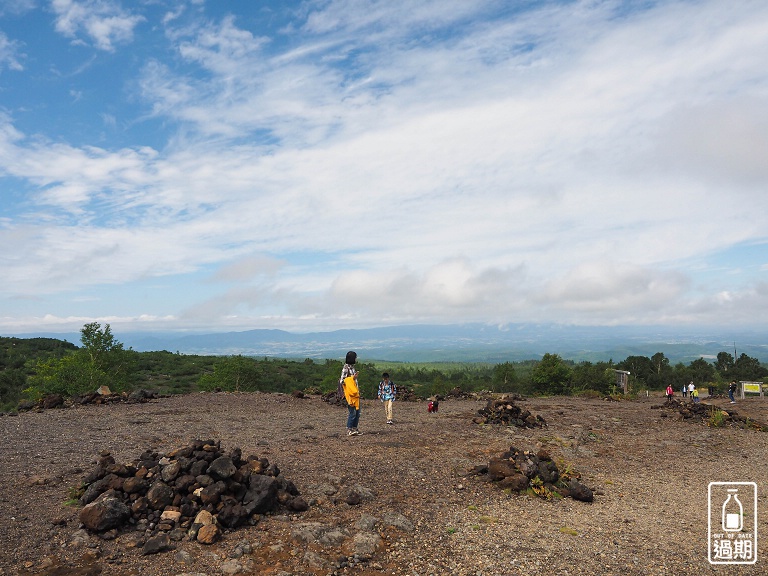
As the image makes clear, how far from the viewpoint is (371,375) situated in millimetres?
39031

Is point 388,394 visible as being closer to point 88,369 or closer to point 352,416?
point 352,416

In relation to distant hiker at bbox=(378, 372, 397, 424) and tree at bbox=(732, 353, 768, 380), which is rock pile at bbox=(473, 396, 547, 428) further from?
tree at bbox=(732, 353, 768, 380)

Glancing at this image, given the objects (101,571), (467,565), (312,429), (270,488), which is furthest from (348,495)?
(312,429)

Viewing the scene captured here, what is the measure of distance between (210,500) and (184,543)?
0.74 meters

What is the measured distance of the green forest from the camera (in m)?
23.7

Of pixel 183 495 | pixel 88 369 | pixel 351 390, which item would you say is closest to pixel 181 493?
pixel 183 495

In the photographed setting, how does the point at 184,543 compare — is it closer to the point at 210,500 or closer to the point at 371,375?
the point at 210,500

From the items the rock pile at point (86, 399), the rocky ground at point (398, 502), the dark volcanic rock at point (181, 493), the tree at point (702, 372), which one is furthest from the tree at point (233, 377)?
the tree at point (702, 372)

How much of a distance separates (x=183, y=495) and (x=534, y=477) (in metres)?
6.98

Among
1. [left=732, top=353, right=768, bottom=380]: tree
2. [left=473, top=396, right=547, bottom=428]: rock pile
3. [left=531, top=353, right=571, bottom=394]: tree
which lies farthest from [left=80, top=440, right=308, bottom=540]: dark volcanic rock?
[left=732, top=353, right=768, bottom=380]: tree

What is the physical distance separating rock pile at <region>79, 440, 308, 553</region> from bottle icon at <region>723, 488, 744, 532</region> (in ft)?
24.9

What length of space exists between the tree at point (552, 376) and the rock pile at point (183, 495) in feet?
126

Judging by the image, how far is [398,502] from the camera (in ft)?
28.4

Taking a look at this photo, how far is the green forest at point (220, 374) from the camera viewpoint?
2373 cm
